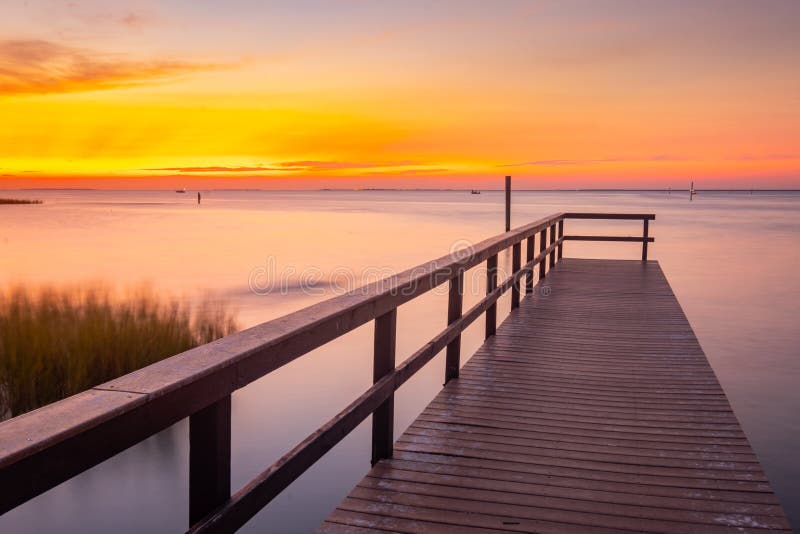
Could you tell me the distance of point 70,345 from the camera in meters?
7.84

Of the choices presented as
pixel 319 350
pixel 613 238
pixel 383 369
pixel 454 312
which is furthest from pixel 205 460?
pixel 613 238

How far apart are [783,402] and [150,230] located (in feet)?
126

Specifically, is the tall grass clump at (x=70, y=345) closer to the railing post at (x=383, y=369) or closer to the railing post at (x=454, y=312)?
the railing post at (x=454, y=312)

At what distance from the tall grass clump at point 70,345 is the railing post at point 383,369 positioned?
480 centimetres

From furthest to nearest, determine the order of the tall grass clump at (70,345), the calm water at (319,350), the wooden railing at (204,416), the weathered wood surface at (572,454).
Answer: the tall grass clump at (70,345), the calm water at (319,350), the weathered wood surface at (572,454), the wooden railing at (204,416)

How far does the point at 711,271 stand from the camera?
22.9 metres

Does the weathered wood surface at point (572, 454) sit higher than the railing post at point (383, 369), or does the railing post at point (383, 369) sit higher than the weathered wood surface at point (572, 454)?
the railing post at point (383, 369)

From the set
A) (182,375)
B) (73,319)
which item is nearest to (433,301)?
(73,319)

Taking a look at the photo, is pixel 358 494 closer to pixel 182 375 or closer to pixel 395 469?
pixel 395 469

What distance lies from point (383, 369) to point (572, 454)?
127cm

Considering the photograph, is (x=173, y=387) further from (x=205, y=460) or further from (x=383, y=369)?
(x=383, y=369)

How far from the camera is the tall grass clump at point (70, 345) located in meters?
7.14

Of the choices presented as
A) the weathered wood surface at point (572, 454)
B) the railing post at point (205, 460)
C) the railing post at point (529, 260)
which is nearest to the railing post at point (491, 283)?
the weathered wood surface at point (572, 454)

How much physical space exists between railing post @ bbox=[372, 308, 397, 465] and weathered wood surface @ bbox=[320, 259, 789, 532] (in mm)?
82
